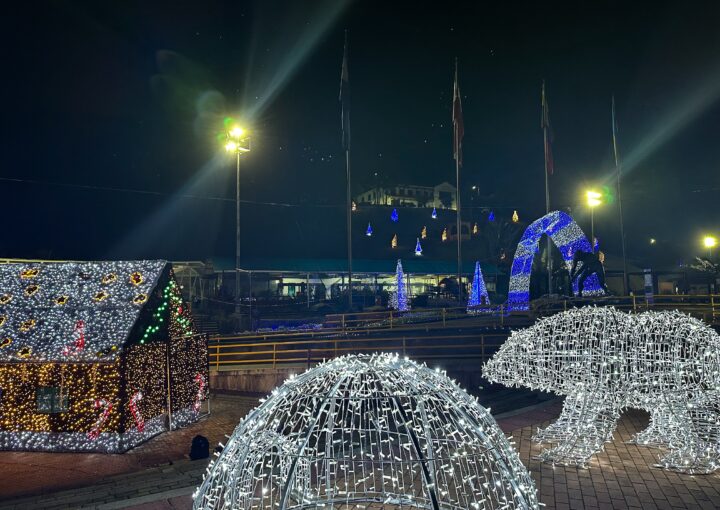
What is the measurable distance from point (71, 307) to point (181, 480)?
4.45 meters

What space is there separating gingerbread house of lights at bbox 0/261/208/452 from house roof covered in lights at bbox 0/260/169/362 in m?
0.02

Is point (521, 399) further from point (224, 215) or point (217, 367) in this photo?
point (224, 215)

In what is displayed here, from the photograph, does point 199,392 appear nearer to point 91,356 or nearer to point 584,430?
point 91,356

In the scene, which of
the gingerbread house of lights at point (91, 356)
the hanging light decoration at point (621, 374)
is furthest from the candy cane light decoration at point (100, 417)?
the hanging light decoration at point (621, 374)

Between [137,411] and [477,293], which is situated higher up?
[477,293]

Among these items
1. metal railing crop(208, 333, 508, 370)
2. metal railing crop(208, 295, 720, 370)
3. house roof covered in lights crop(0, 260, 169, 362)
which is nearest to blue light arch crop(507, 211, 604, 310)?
metal railing crop(208, 295, 720, 370)

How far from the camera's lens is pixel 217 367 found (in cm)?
1414

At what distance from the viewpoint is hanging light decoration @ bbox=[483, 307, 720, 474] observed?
6859 mm

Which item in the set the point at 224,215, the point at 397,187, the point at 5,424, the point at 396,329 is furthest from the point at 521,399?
the point at 397,187

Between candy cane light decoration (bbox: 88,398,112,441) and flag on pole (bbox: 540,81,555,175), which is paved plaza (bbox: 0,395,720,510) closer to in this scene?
candy cane light decoration (bbox: 88,398,112,441)

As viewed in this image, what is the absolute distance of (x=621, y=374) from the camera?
7.03m

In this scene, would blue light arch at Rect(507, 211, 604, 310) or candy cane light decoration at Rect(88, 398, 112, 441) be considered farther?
blue light arch at Rect(507, 211, 604, 310)

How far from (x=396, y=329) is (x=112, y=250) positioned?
17828 mm

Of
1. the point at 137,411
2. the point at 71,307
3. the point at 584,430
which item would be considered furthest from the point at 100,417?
the point at 584,430
